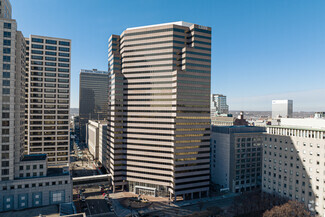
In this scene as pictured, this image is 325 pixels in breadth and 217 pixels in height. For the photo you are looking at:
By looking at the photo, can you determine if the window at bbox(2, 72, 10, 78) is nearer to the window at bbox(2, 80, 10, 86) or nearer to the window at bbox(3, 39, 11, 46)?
the window at bbox(2, 80, 10, 86)

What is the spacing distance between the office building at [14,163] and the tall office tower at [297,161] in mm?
106076

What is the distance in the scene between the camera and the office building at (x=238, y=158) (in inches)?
5187

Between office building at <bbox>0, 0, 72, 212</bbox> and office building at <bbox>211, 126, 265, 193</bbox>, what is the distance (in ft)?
297

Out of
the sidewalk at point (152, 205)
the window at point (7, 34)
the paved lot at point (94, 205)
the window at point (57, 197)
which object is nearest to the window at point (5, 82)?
the window at point (7, 34)

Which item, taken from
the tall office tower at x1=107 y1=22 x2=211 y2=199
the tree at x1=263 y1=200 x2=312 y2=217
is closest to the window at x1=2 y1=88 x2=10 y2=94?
the tall office tower at x1=107 y1=22 x2=211 y2=199

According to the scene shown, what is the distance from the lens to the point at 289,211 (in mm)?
86562

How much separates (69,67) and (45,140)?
4863cm

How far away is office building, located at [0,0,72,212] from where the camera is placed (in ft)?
312

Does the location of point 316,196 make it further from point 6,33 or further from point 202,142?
point 6,33

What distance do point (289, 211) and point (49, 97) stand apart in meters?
140

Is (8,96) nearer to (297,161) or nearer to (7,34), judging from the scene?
(7,34)

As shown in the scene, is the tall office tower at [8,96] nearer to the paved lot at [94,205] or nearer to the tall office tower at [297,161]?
the paved lot at [94,205]

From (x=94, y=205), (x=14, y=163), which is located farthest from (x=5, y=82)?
(x=94, y=205)

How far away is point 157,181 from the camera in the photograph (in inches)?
4754
